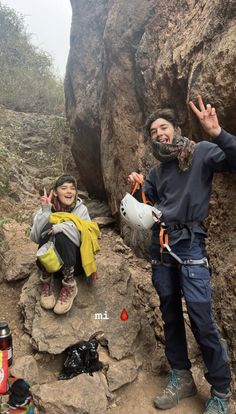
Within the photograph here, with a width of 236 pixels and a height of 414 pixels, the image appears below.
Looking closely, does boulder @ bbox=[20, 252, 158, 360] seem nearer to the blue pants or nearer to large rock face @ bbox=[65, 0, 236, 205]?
the blue pants

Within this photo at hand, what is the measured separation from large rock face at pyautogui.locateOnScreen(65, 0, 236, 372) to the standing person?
64 centimetres

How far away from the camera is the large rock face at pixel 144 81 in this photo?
397cm

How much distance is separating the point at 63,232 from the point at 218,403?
7.36 feet

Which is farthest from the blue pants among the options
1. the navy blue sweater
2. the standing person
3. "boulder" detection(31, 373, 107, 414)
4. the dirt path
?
"boulder" detection(31, 373, 107, 414)

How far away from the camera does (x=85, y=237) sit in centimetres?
436

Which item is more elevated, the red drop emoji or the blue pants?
the blue pants

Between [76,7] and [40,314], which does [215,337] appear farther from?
[76,7]

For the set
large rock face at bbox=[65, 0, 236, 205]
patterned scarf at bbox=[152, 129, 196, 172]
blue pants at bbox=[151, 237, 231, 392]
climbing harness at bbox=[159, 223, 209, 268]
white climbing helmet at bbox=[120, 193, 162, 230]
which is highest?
large rock face at bbox=[65, 0, 236, 205]

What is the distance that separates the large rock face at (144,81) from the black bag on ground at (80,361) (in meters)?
1.35

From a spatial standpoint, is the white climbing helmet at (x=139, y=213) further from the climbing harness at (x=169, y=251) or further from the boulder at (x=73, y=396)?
the boulder at (x=73, y=396)

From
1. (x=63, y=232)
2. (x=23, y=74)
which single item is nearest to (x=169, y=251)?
(x=63, y=232)

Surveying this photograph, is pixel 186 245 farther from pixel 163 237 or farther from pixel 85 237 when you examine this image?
pixel 85 237

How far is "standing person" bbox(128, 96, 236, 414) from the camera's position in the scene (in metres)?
3.20

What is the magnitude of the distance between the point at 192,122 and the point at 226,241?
4.75ft
